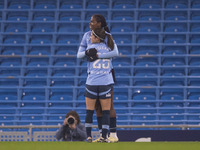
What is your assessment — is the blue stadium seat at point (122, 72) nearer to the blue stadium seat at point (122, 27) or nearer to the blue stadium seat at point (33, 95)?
the blue stadium seat at point (122, 27)

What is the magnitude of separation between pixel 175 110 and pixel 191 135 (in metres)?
3.34

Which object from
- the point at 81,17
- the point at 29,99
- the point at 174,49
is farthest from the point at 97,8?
the point at 29,99

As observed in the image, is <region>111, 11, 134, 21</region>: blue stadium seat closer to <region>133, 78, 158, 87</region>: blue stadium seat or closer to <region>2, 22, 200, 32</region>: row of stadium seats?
<region>2, 22, 200, 32</region>: row of stadium seats

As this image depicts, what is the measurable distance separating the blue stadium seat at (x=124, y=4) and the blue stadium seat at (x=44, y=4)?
1750mm

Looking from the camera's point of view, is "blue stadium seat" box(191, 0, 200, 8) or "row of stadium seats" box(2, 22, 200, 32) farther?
"blue stadium seat" box(191, 0, 200, 8)

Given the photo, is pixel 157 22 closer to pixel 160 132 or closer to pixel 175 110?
pixel 175 110

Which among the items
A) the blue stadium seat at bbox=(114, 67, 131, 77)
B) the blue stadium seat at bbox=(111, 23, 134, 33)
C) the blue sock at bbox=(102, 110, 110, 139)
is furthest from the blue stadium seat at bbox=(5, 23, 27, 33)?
the blue sock at bbox=(102, 110, 110, 139)

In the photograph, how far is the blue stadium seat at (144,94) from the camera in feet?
33.2

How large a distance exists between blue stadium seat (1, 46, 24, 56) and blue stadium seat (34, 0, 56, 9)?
1.31 meters

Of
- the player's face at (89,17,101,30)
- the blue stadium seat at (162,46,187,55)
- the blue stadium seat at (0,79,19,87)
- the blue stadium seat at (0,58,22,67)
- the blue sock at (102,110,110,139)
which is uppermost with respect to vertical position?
the blue stadium seat at (162,46,187,55)

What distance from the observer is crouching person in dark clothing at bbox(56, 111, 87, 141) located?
4996 mm

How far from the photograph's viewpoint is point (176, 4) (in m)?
11.2

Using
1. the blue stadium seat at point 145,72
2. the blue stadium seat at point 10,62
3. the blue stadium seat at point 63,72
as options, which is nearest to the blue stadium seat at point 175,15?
the blue stadium seat at point 145,72

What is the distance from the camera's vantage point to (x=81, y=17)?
11070 mm
